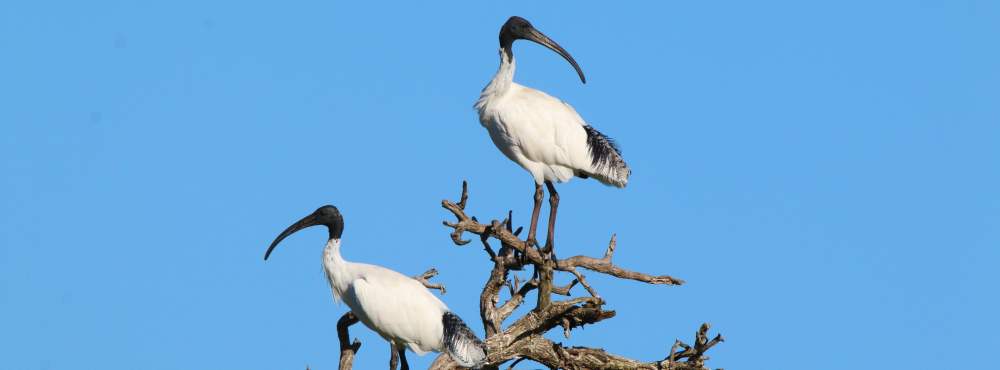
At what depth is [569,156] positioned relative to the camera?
1558 cm

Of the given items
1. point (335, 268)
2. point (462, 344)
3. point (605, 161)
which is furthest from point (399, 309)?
point (605, 161)

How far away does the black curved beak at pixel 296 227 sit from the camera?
15.9 meters

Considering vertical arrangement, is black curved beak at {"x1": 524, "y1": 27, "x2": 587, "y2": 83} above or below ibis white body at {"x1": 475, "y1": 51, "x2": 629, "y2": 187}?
above

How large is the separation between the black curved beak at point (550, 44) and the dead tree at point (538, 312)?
5.79ft

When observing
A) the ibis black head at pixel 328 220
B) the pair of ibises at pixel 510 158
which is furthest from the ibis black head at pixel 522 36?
the ibis black head at pixel 328 220

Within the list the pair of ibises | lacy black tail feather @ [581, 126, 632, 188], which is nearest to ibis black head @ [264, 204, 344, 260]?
the pair of ibises

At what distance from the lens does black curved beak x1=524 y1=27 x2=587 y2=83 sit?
1575cm

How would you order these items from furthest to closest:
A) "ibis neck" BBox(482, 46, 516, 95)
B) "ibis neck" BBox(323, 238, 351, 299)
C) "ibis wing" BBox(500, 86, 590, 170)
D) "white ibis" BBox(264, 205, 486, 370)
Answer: "ibis neck" BBox(482, 46, 516, 95) → "ibis wing" BBox(500, 86, 590, 170) → "ibis neck" BBox(323, 238, 351, 299) → "white ibis" BBox(264, 205, 486, 370)

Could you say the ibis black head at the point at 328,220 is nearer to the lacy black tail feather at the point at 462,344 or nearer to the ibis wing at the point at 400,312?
the ibis wing at the point at 400,312

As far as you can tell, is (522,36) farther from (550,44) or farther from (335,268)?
(335,268)

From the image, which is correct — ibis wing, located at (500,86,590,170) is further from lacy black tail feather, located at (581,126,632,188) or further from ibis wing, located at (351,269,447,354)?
ibis wing, located at (351,269,447,354)

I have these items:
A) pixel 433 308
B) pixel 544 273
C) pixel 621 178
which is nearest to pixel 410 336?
pixel 433 308

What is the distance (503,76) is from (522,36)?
→ 0.40 metres

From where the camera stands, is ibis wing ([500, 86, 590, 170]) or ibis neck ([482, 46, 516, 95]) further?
ibis neck ([482, 46, 516, 95])
